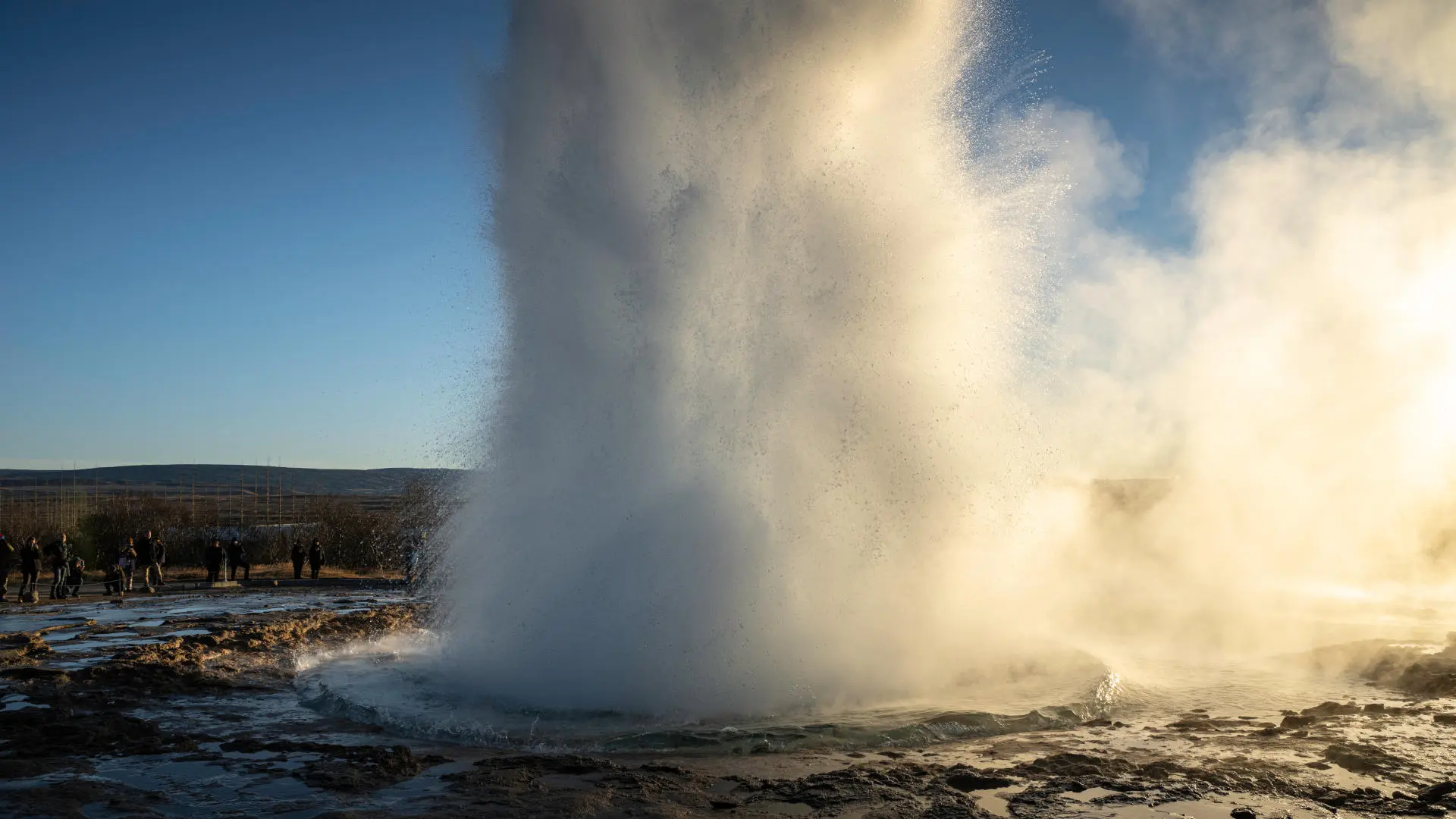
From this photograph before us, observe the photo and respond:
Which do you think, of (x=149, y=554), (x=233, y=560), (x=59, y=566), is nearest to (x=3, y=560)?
(x=59, y=566)

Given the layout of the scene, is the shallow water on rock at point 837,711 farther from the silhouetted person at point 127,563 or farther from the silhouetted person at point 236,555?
the silhouetted person at point 236,555

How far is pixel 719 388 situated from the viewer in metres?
9.74

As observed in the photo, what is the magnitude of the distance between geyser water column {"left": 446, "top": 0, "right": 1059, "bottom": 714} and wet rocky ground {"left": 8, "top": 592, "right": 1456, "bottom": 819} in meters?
1.83

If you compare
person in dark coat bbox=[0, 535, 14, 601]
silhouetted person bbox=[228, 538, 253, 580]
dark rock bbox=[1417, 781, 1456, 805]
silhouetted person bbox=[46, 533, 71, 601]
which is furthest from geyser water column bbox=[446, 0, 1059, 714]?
silhouetted person bbox=[228, 538, 253, 580]

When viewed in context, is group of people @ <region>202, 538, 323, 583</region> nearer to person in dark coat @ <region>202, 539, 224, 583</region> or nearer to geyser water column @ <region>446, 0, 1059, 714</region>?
person in dark coat @ <region>202, 539, 224, 583</region>

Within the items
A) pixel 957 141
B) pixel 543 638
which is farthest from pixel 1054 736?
pixel 957 141

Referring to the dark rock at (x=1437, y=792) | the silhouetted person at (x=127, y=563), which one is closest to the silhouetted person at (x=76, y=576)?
the silhouetted person at (x=127, y=563)

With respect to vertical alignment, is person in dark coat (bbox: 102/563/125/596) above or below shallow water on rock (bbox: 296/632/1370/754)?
below

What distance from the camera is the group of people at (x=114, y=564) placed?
1994 centimetres

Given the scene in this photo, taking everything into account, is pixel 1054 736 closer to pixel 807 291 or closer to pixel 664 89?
pixel 807 291

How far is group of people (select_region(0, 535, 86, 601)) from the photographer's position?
64.3 feet

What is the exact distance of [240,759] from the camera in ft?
22.7

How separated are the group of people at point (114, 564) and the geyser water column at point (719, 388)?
14298 mm

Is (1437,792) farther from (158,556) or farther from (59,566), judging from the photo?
(158,556)
